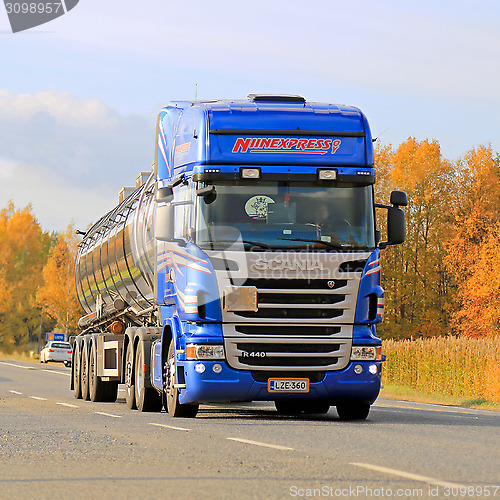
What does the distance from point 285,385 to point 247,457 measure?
472cm

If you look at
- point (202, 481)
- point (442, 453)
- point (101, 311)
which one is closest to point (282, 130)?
point (442, 453)

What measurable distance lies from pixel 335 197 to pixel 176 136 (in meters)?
3.10

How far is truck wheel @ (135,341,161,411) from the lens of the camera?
18000mm

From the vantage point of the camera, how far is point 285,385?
14609 mm

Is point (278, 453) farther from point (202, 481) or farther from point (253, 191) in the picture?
point (253, 191)

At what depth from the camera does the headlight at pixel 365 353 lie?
1479 centimetres

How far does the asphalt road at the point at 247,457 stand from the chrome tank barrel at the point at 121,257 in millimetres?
3524

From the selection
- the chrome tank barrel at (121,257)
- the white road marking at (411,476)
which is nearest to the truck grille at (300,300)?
the chrome tank barrel at (121,257)

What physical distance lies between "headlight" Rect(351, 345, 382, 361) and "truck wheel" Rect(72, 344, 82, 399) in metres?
11.2

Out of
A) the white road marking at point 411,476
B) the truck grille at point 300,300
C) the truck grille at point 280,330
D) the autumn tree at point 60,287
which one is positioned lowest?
the white road marking at point 411,476

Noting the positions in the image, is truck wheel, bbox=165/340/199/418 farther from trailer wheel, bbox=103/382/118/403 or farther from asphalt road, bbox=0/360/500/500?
trailer wheel, bbox=103/382/118/403

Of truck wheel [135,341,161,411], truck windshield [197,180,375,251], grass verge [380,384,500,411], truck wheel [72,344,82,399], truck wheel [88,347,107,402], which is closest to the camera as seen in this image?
truck windshield [197,180,375,251]

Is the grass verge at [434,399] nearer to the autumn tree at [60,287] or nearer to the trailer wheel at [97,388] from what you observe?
the trailer wheel at [97,388]

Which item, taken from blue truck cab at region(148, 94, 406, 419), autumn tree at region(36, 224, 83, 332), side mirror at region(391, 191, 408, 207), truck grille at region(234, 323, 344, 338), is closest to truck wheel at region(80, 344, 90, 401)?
blue truck cab at region(148, 94, 406, 419)
